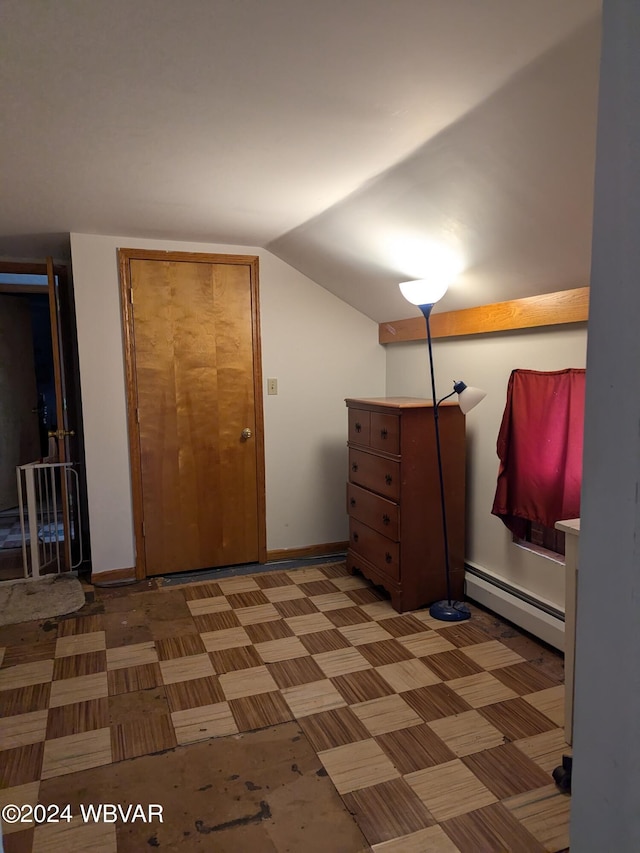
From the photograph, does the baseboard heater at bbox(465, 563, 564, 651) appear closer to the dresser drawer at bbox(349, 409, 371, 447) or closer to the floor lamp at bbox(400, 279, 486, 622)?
the floor lamp at bbox(400, 279, 486, 622)

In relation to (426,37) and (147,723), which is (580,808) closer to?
(426,37)

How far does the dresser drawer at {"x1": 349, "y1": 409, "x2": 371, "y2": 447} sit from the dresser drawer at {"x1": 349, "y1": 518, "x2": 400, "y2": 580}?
0.50 meters

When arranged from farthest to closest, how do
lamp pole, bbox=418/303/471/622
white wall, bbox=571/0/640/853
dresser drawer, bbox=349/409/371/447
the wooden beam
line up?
dresser drawer, bbox=349/409/371/447
lamp pole, bbox=418/303/471/622
the wooden beam
white wall, bbox=571/0/640/853

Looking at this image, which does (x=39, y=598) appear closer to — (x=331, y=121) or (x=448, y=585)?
(x=448, y=585)

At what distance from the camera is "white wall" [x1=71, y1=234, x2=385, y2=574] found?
3400 millimetres

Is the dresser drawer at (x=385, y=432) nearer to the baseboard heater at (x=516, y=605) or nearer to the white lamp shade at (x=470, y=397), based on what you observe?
the white lamp shade at (x=470, y=397)

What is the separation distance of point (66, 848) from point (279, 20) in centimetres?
221

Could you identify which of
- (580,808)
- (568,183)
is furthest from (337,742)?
(568,183)

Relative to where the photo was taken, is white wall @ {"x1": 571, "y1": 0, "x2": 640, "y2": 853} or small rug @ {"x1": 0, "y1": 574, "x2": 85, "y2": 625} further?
small rug @ {"x1": 0, "y1": 574, "x2": 85, "y2": 625}

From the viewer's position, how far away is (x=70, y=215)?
2918 millimetres

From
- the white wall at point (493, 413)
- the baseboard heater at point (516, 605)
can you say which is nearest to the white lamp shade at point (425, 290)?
the white wall at point (493, 413)

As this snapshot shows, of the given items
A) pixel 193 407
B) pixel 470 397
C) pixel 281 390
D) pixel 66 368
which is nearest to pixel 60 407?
pixel 66 368

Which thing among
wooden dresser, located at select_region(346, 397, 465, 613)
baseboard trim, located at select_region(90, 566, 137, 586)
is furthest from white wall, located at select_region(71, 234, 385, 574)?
wooden dresser, located at select_region(346, 397, 465, 613)

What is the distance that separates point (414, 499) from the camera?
9.84 ft
